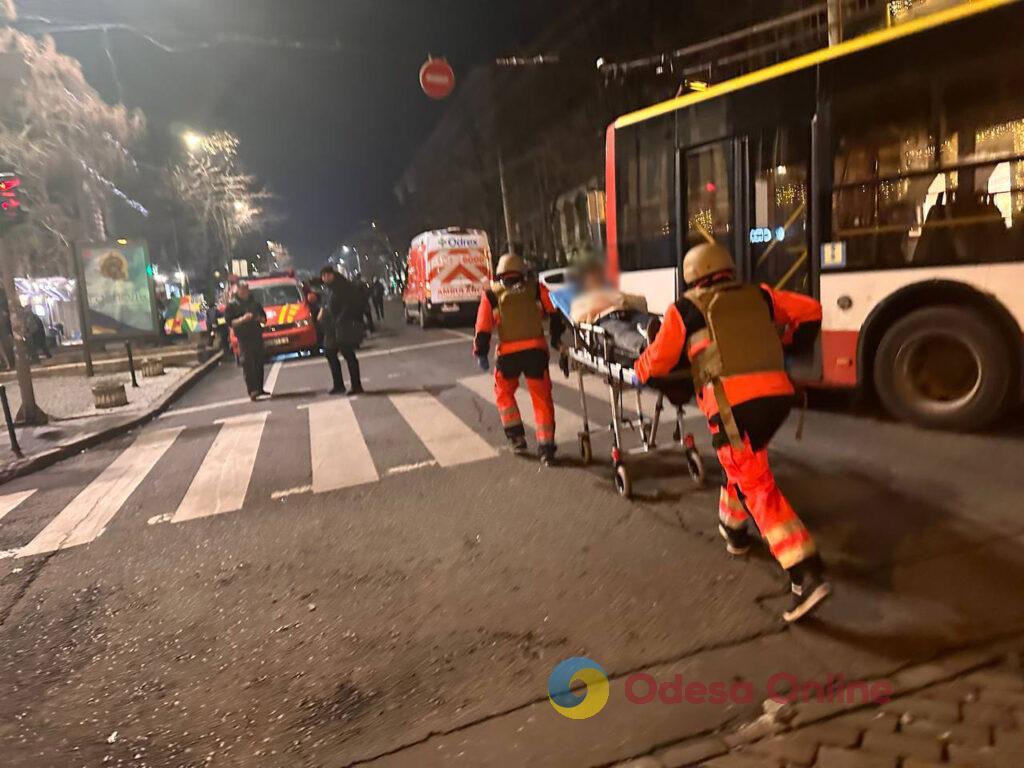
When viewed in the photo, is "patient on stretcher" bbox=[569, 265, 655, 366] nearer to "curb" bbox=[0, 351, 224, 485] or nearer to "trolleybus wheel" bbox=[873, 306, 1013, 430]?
"trolleybus wheel" bbox=[873, 306, 1013, 430]

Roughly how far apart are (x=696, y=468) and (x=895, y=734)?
2.91 meters

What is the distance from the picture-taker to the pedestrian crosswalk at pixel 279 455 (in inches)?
246

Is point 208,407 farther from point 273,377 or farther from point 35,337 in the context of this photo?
point 35,337

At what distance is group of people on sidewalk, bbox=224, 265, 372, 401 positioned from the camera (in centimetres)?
1073

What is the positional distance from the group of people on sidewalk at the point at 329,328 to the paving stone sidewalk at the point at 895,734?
8752 mm

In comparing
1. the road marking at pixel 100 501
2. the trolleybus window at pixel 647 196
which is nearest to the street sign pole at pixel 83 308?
the road marking at pixel 100 501

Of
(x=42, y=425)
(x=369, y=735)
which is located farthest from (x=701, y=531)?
(x=42, y=425)

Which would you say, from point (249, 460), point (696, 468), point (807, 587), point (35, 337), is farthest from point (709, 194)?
point (35, 337)

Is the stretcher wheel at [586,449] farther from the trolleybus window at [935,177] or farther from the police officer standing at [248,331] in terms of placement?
the police officer standing at [248,331]

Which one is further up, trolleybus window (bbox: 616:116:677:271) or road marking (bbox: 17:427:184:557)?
trolleybus window (bbox: 616:116:677:271)

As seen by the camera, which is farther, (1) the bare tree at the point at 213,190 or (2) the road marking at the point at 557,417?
(1) the bare tree at the point at 213,190

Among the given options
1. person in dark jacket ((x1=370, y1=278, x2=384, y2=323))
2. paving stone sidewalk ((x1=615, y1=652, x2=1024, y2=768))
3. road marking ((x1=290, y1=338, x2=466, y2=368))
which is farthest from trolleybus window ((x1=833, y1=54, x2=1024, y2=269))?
person in dark jacket ((x1=370, y1=278, x2=384, y2=323))

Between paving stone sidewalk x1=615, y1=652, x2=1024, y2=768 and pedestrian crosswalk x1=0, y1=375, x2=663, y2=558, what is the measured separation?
13.9 ft

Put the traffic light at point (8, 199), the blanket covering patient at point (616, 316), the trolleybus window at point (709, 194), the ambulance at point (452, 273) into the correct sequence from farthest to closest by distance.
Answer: the ambulance at point (452, 273) < the traffic light at point (8, 199) < the trolleybus window at point (709, 194) < the blanket covering patient at point (616, 316)
